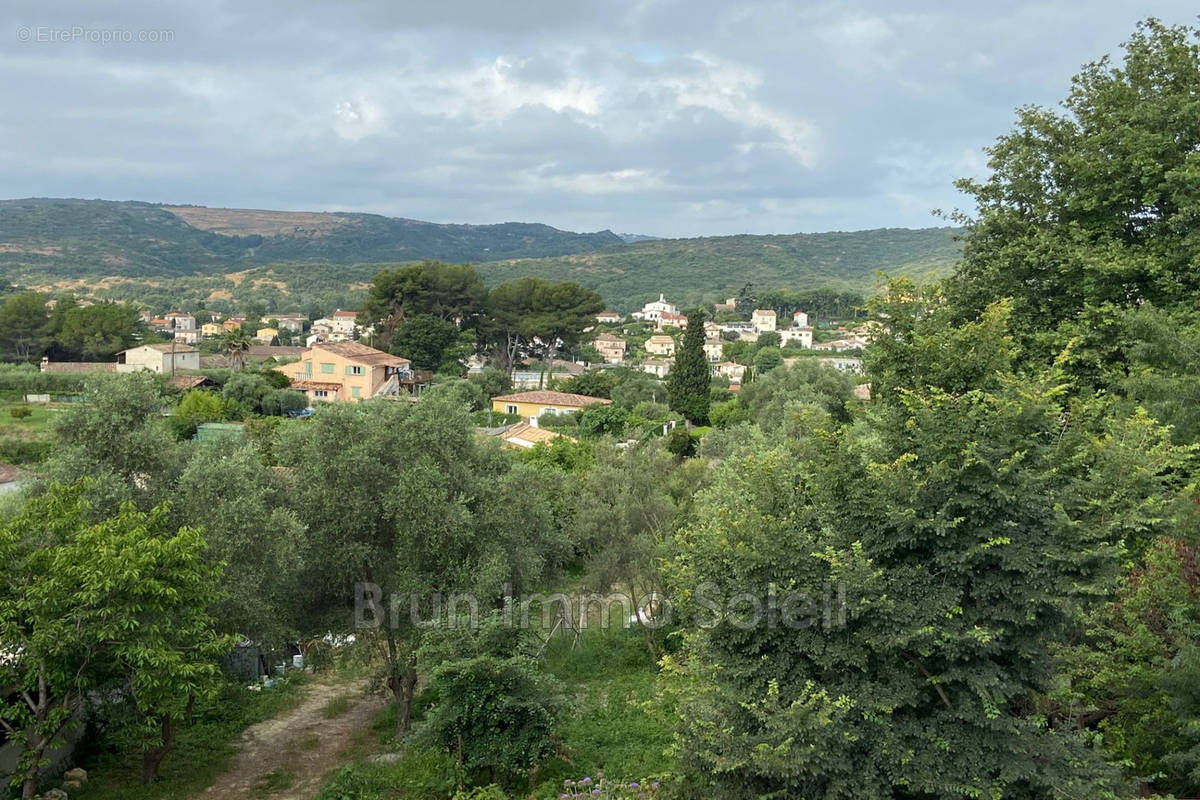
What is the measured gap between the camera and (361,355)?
178 feet

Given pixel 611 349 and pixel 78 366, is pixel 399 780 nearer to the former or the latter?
pixel 78 366

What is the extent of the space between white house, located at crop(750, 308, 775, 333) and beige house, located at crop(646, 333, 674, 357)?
1591cm

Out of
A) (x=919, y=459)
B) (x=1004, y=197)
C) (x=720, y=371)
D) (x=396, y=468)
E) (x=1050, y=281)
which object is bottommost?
(x=720, y=371)

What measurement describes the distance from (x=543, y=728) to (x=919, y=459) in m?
6.84

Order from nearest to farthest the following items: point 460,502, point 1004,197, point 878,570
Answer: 1. point 878,570
2. point 460,502
3. point 1004,197

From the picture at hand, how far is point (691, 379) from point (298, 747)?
35207 millimetres

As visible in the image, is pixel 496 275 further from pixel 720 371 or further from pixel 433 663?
pixel 433 663

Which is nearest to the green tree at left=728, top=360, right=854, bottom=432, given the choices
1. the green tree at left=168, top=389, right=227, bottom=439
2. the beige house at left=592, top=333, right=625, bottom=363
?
the green tree at left=168, top=389, right=227, bottom=439

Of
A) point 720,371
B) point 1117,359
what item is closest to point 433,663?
point 1117,359

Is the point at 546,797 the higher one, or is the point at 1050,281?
the point at 1050,281

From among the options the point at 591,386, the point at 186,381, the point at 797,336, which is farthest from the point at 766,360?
the point at 186,381

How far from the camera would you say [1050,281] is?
15484 mm

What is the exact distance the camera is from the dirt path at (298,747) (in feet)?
39.7

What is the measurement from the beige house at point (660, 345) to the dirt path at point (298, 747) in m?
82.1
